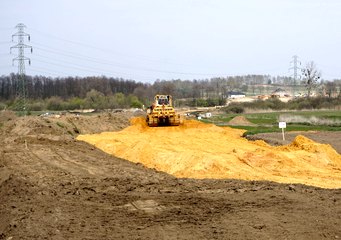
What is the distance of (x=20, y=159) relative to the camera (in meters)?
20.4

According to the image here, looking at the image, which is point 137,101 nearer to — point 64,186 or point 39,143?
point 39,143

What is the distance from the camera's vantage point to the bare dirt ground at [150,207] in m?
9.45

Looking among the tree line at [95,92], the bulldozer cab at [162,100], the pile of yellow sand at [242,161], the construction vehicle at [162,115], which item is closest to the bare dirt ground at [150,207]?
the pile of yellow sand at [242,161]

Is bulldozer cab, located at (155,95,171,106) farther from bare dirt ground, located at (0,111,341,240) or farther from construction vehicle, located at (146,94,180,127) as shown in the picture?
bare dirt ground, located at (0,111,341,240)

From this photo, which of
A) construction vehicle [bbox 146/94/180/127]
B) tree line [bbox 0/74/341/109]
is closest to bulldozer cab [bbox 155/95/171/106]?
construction vehicle [bbox 146/94/180/127]

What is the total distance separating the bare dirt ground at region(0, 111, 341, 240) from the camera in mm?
9445

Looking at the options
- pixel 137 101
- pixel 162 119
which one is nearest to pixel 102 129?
pixel 162 119

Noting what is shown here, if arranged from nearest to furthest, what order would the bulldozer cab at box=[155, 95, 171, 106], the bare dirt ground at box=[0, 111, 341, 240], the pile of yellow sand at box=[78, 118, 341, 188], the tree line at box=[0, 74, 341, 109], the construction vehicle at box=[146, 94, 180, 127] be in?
the bare dirt ground at box=[0, 111, 341, 240] < the pile of yellow sand at box=[78, 118, 341, 188] < the construction vehicle at box=[146, 94, 180, 127] < the bulldozer cab at box=[155, 95, 171, 106] < the tree line at box=[0, 74, 341, 109]

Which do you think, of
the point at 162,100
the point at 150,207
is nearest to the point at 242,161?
the point at 150,207

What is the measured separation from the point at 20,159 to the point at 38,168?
2767 mm

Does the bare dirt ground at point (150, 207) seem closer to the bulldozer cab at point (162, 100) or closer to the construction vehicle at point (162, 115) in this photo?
the construction vehicle at point (162, 115)

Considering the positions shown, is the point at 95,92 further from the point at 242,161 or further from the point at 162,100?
the point at 242,161

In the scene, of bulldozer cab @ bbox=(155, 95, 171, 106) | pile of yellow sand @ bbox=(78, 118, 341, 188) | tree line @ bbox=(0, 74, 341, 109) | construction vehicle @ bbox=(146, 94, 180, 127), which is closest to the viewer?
pile of yellow sand @ bbox=(78, 118, 341, 188)

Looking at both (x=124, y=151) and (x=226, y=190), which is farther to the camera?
(x=124, y=151)
